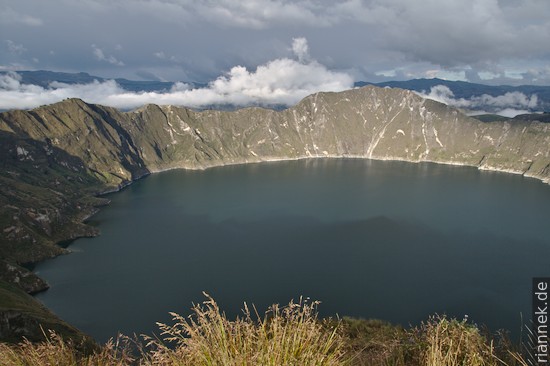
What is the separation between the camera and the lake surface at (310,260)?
76062 millimetres

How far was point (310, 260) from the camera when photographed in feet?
323

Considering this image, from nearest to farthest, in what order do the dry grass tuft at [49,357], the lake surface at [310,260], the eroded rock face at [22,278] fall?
1. the dry grass tuft at [49,357]
2. the lake surface at [310,260]
3. the eroded rock face at [22,278]

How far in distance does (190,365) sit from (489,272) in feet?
333

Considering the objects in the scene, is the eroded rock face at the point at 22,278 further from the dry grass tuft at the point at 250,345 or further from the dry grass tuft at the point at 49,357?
the dry grass tuft at the point at 250,345

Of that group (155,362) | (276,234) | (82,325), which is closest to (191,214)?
(276,234)

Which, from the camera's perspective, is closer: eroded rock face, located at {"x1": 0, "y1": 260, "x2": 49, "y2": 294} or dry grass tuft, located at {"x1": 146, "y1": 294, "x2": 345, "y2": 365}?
dry grass tuft, located at {"x1": 146, "y1": 294, "x2": 345, "y2": 365}

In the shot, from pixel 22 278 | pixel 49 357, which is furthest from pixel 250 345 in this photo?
pixel 22 278

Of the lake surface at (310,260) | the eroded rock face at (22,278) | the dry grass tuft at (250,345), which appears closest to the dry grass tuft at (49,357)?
the dry grass tuft at (250,345)

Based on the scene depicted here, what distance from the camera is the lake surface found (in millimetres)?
76062

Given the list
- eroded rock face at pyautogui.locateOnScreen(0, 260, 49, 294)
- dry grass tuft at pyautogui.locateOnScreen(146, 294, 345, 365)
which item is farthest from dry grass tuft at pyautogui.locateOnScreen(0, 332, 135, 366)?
eroded rock face at pyautogui.locateOnScreen(0, 260, 49, 294)

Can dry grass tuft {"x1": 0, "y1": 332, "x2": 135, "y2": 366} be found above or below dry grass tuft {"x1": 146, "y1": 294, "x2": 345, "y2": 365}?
below

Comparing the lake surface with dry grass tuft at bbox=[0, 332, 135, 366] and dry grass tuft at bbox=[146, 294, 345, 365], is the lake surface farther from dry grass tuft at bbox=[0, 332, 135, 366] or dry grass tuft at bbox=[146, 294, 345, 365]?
dry grass tuft at bbox=[146, 294, 345, 365]

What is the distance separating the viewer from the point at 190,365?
6.47 meters

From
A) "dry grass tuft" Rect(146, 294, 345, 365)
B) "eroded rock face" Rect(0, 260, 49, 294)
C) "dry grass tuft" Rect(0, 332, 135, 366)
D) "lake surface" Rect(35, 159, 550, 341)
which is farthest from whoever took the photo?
"eroded rock face" Rect(0, 260, 49, 294)
